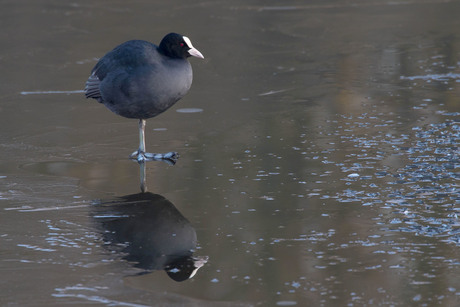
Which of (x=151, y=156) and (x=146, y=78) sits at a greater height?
(x=146, y=78)

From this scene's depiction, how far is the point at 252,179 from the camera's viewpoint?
642cm

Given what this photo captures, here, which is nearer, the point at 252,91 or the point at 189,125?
the point at 189,125

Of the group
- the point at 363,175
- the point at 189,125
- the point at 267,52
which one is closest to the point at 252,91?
the point at 189,125

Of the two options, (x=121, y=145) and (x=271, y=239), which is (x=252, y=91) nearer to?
(x=121, y=145)

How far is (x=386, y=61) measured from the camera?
10.8 meters

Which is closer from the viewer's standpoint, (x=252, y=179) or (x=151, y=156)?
(x=252, y=179)

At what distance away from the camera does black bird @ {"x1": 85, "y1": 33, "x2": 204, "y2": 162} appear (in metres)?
6.87

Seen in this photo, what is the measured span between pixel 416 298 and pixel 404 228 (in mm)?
1035

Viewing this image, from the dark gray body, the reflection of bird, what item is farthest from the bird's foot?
the reflection of bird

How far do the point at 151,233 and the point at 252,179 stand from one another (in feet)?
4.16

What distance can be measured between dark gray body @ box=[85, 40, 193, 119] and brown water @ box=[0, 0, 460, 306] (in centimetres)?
50

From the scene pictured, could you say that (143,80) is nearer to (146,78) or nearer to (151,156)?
(146,78)

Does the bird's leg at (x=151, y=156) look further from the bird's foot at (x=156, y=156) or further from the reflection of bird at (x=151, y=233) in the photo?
the reflection of bird at (x=151, y=233)

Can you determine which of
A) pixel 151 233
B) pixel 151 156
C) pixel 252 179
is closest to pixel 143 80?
pixel 151 156
